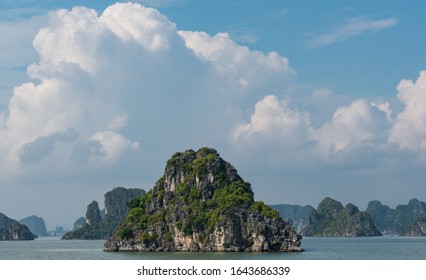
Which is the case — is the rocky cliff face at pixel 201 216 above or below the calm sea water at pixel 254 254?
above

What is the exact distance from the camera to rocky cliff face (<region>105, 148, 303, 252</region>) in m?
81.2

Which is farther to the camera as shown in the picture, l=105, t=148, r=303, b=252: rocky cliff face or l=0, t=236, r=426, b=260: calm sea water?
l=105, t=148, r=303, b=252: rocky cliff face

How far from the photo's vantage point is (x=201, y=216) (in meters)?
84.8

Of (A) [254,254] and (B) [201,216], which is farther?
(B) [201,216]

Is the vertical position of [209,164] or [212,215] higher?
[209,164]

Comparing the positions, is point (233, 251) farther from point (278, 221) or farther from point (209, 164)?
point (209, 164)

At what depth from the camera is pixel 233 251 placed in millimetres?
80688

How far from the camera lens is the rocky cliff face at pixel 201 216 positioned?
81250 millimetres

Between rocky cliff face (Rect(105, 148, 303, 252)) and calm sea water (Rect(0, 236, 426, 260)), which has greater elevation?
rocky cliff face (Rect(105, 148, 303, 252))

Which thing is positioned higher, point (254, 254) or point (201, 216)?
point (201, 216)
